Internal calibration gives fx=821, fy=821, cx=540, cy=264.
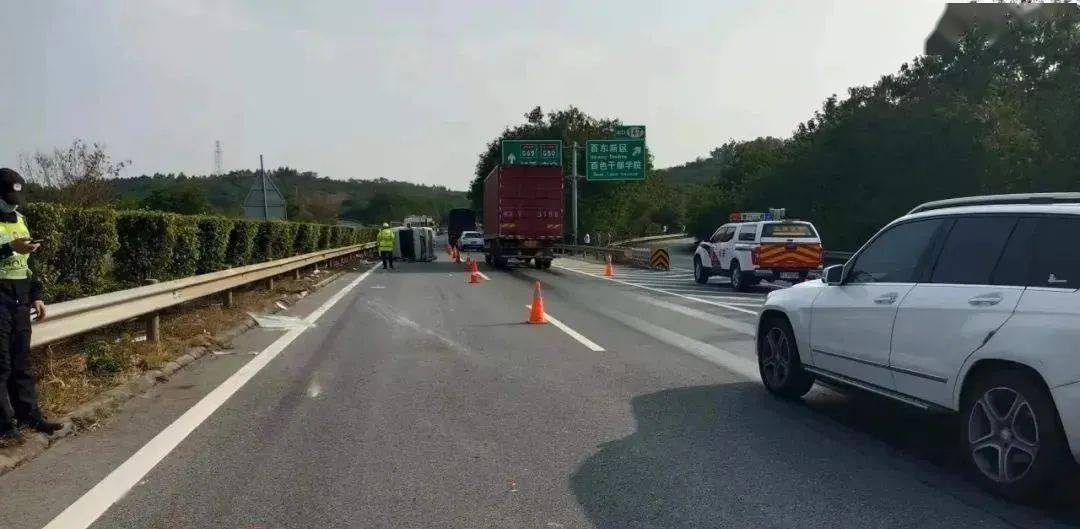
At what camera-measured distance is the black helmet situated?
210 inches

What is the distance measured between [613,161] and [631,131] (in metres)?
1.76

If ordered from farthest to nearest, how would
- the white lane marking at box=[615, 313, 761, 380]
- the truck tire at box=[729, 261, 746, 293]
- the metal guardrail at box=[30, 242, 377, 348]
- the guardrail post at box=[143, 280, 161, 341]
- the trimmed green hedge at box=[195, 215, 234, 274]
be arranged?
the truck tire at box=[729, 261, 746, 293], the trimmed green hedge at box=[195, 215, 234, 274], the guardrail post at box=[143, 280, 161, 341], the white lane marking at box=[615, 313, 761, 380], the metal guardrail at box=[30, 242, 377, 348]

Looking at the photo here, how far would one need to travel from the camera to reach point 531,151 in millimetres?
40750

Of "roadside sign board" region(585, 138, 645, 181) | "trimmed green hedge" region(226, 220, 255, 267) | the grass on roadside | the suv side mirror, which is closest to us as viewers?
the suv side mirror

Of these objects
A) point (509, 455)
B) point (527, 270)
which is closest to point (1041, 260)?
point (509, 455)

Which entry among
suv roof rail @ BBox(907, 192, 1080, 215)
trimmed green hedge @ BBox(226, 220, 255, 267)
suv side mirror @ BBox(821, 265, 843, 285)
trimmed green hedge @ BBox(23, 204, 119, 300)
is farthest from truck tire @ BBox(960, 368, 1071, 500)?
trimmed green hedge @ BBox(226, 220, 255, 267)

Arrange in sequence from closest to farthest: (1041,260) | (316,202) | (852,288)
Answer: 1. (1041,260)
2. (852,288)
3. (316,202)

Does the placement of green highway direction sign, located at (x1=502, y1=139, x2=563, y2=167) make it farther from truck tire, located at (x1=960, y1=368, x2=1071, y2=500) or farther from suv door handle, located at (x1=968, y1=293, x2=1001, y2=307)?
truck tire, located at (x1=960, y1=368, x2=1071, y2=500)

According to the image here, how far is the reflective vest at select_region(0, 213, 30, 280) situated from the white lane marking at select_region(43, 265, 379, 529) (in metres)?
1.42

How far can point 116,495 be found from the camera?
458cm

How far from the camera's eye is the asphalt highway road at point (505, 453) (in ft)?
14.1

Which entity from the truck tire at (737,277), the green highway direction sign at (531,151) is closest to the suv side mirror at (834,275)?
the truck tire at (737,277)

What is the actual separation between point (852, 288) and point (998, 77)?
145 ft

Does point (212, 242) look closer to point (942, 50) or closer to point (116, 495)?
point (116, 495)
